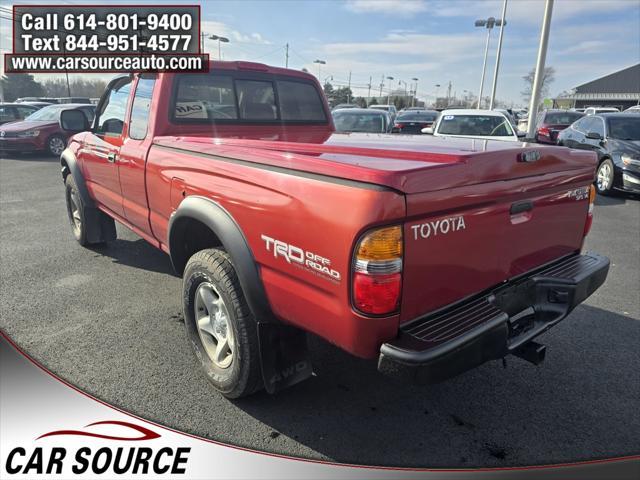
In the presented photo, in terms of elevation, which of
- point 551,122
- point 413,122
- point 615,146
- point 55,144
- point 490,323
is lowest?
point 55,144

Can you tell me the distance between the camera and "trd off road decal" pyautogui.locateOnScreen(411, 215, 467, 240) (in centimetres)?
179

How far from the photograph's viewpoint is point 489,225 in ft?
6.85

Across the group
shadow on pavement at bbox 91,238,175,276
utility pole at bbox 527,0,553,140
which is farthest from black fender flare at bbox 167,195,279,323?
utility pole at bbox 527,0,553,140

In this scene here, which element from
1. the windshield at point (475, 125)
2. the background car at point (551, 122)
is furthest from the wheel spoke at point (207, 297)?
the background car at point (551, 122)

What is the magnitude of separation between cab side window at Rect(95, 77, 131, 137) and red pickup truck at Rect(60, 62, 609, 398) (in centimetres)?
60

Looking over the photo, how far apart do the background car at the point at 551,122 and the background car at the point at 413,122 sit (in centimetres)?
362

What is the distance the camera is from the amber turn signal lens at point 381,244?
5.55 feet

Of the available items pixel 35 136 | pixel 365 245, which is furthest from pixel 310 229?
pixel 35 136

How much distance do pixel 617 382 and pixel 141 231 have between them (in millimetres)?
3639

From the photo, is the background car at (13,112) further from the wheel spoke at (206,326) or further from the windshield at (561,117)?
the windshield at (561,117)

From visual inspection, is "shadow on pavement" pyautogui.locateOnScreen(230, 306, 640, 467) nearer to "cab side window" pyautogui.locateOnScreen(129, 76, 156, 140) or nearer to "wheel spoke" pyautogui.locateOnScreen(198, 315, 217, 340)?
"wheel spoke" pyautogui.locateOnScreen(198, 315, 217, 340)

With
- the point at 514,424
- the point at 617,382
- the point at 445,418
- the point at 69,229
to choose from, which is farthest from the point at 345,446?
the point at 69,229

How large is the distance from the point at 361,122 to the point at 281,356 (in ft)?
29.9

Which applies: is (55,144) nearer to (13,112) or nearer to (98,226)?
(13,112)
